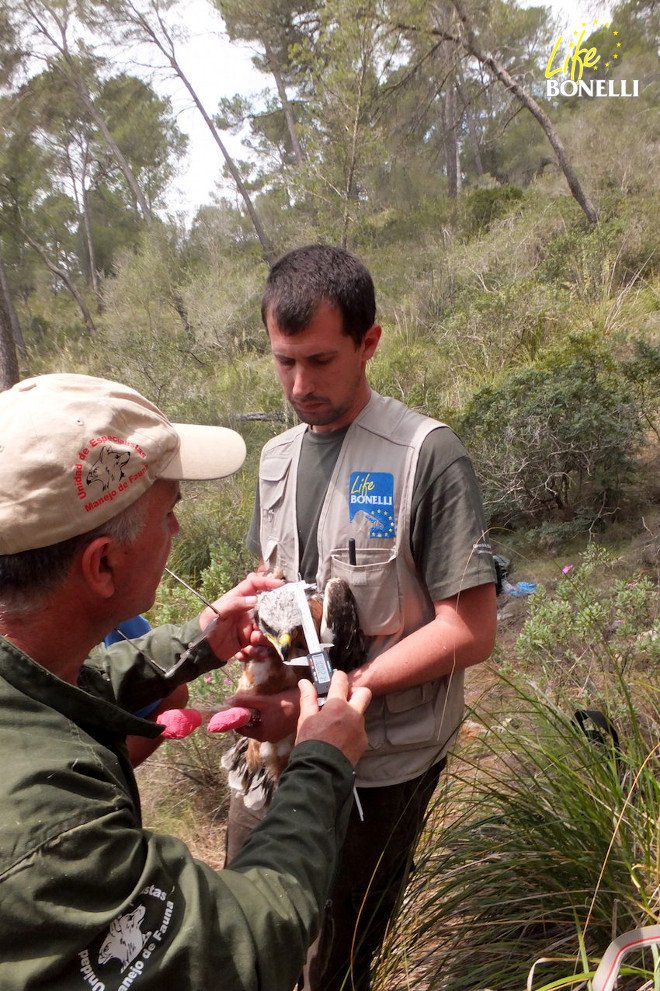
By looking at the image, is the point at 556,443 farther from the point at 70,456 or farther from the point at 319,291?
the point at 70,456

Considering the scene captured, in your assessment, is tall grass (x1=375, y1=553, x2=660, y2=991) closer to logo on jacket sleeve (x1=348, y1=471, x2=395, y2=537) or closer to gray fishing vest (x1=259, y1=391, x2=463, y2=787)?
gray fishing vest (x1=259, y1=391, x2=463, y2=787)

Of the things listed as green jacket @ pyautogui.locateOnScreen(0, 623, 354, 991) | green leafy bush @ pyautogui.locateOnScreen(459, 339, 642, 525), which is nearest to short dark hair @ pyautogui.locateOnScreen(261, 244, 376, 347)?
green jacket @ pyautogui.locateOnScreen(0, 623, 354, 991)

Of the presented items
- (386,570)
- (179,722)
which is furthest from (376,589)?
(179,722)

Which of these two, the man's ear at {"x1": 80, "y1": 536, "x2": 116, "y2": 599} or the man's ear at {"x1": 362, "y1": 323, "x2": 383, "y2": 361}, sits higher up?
the man's ear at {"x1": 362, "y1": 323, "x2": 383, "y2": 361}

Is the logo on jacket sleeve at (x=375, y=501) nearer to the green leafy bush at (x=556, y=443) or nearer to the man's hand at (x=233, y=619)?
the man's hand at (x=233, y=619)

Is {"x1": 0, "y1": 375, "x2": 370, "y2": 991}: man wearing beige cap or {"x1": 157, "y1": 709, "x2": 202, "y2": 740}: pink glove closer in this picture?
{"x1": 0, "y1": 375, "x2": 370, "y2": 991}: man wearing beige cap

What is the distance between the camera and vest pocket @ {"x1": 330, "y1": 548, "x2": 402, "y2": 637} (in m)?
1.78

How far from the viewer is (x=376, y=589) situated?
179cm

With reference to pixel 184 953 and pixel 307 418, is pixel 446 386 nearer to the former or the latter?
pixel 307 418

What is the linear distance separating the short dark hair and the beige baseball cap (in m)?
0.70

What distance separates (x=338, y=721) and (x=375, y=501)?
0.65 m

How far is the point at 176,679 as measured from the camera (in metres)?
1.86

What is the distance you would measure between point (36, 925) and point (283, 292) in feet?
5.33

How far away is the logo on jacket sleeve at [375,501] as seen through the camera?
178 cm
